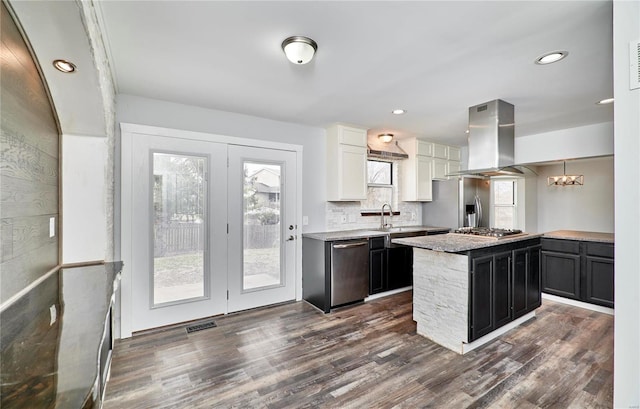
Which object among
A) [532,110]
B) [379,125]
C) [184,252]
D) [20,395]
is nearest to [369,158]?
[379,125]

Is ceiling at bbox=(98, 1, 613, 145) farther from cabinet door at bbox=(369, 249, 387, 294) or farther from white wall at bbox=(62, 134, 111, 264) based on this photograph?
cabinet door at bbox=(369, 249, 387, 294)

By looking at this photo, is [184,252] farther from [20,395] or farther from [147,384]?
[20,395]

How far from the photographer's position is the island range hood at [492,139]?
309 cm

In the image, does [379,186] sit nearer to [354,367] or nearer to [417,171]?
[417,171]

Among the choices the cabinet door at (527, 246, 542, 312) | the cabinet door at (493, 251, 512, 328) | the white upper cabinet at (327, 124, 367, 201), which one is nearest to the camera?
the cabinet door at (493, 251, 512, 328)

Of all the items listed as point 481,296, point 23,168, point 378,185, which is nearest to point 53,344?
point 23,168

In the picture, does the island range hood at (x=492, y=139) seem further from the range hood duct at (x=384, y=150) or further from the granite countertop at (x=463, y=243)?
the range hood duct at (x=384, y=150)

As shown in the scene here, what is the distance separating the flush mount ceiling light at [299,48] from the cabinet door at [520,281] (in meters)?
2.82

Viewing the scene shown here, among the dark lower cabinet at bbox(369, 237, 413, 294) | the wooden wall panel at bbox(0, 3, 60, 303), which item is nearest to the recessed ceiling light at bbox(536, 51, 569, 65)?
the dark lower cabinet at bbox(369, 237, 413, 294)

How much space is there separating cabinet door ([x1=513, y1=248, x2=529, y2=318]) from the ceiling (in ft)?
5.51

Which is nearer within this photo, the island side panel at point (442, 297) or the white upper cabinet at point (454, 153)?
the island side panel at point (442, 297)
